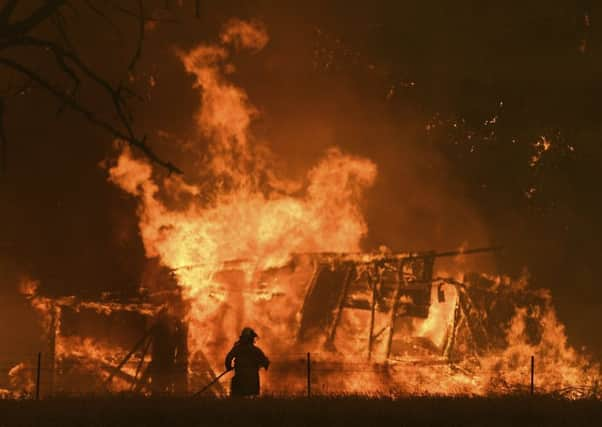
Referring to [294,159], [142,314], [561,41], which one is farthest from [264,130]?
[561,41]

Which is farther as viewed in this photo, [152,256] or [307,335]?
[152,256]

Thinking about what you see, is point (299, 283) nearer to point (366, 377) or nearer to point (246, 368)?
point (366, 377)

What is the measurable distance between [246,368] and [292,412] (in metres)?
3.12

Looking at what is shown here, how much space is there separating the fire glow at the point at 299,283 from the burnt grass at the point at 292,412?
7.87 m

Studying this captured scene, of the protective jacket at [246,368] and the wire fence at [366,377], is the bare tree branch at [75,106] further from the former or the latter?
the wire fence at [366,377]

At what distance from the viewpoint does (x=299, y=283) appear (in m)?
21.9

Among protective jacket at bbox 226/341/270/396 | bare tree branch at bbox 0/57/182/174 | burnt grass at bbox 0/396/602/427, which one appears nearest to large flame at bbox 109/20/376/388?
protective jacket at bbox 226/341/270/396

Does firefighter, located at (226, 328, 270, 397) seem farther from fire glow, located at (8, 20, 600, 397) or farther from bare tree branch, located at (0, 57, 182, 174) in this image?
bare tree branch, located at (0, 57, 182, 174)

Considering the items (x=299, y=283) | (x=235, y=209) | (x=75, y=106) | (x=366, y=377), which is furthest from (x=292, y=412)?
(x=235, y=209)

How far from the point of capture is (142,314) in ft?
72.9

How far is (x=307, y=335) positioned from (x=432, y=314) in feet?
10.7

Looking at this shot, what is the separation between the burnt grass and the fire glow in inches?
310

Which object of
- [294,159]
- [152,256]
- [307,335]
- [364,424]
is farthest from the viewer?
[294,159]

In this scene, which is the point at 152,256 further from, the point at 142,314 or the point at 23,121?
the point at 23,121
